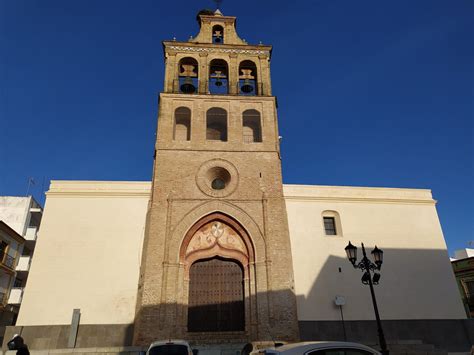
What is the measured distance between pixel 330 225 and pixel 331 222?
156mm

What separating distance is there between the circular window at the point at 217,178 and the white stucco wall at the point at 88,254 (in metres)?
3.11

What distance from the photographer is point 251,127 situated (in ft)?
60.6

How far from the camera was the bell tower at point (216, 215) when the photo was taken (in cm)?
1302

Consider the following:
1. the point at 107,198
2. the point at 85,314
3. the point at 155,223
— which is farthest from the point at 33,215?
the point at 155,223

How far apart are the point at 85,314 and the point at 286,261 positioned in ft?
26.6

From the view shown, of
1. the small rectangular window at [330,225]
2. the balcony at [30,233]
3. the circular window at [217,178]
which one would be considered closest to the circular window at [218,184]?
the circular window at [217,178]

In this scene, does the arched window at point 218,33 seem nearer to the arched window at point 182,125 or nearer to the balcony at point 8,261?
the arched window at point 182,125

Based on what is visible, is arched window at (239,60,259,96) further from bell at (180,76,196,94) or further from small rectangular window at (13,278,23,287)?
small rectangular window at (13,278,23,287)

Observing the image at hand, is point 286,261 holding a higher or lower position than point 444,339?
higher

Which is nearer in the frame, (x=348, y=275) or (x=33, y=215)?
(x=348, y=275)

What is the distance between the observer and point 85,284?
14797mm

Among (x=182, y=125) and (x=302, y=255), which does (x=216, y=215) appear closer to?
(x=302, y=255)

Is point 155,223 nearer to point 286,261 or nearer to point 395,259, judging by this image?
point 286,261

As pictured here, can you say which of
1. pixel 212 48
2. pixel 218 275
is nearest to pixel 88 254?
pixel 218 275
